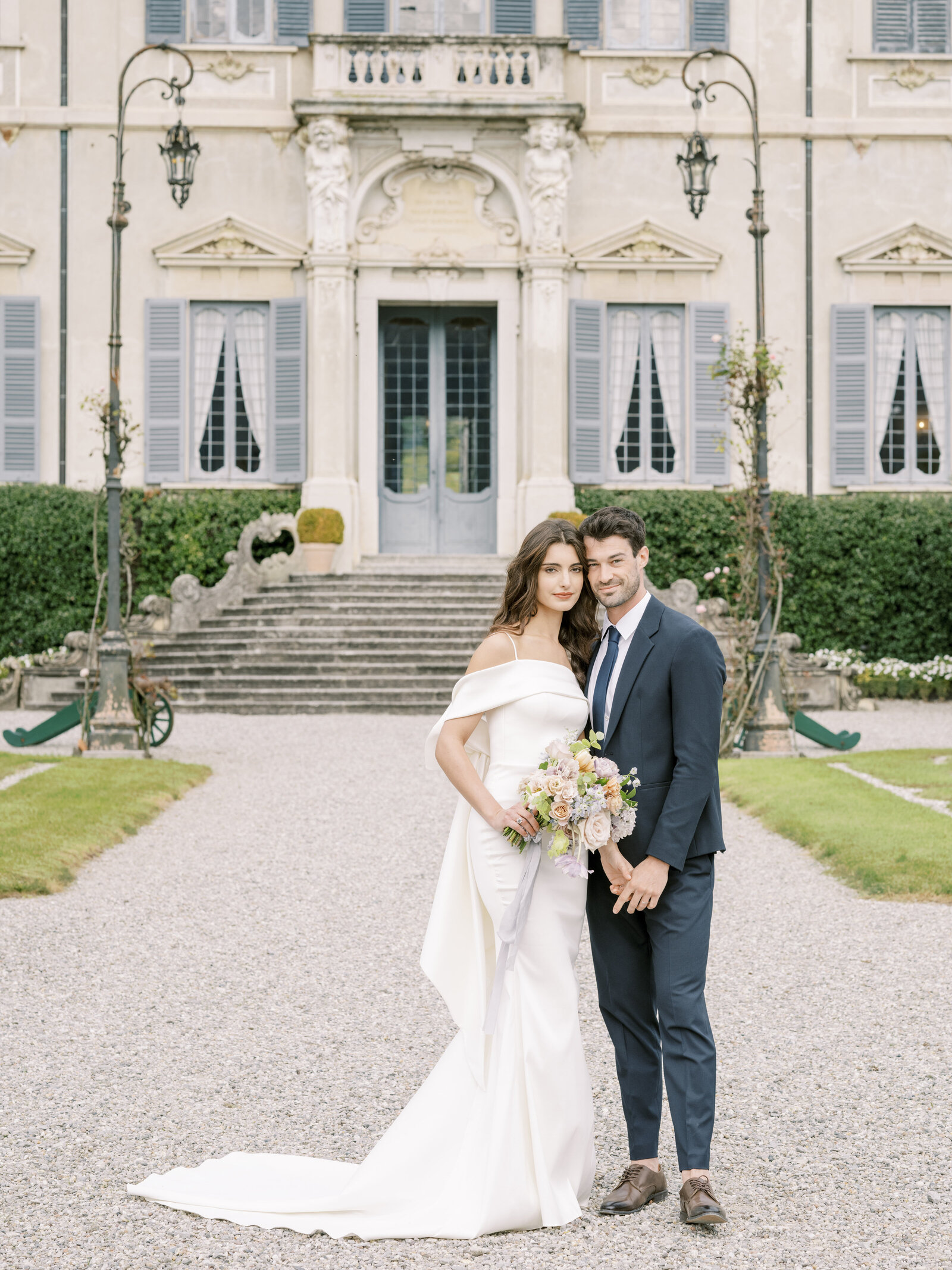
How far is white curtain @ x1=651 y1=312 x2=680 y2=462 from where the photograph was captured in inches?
731

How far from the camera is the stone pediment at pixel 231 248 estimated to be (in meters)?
18.2

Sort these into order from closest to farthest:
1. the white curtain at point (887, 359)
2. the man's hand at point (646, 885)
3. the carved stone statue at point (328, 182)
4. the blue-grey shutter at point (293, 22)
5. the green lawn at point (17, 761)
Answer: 1. the man's hand at point (646, 885)
2. the green lawn at point (17, 761)
3. the carved stone statue at point (328, 182)
4. the blue-grey shutter at point (293, 22)
5. the white curtain at point (887, 359)

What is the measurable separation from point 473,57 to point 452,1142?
649 inches

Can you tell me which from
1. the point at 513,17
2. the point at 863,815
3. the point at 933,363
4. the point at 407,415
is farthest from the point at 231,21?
the point at 863,815

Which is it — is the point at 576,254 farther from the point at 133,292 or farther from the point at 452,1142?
the point at 452,1142

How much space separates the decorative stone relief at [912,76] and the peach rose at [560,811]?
1771 cm

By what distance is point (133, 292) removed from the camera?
18328 mm

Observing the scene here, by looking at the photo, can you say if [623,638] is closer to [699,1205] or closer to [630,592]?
[630,592]

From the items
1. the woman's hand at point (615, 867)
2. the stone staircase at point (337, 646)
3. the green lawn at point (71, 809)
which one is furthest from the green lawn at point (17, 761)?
the woman's hand at point (615, 867)

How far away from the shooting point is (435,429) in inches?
744

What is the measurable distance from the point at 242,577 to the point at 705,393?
21.2 ft

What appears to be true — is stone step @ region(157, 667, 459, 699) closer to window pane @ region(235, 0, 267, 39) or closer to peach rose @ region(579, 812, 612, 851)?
window pane @ region(235, 0, 267, 39)

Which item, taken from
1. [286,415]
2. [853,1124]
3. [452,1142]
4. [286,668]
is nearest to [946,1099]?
[853,1124]

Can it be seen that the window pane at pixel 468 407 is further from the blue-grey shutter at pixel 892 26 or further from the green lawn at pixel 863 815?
the green lawn at pixel 863 815
